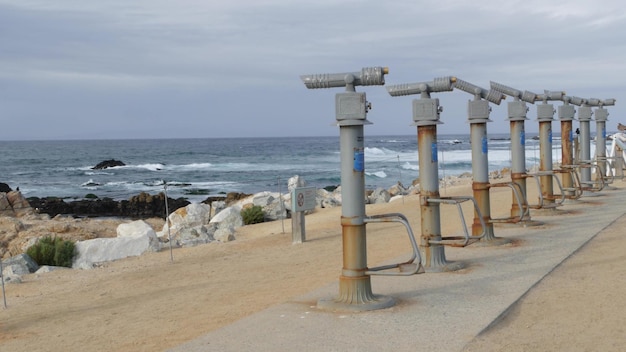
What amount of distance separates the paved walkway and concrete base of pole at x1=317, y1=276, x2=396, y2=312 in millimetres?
112

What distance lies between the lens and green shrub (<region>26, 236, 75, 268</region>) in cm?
1390

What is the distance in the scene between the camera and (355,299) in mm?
7082

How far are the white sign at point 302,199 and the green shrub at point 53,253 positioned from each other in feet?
13.8

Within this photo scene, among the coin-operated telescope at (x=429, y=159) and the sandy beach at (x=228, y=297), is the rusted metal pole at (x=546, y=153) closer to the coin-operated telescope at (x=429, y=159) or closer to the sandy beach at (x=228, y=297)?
the sandy beach at (x=228, y=297)

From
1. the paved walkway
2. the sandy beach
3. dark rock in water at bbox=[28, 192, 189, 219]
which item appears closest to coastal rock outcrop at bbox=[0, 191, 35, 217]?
dark rock in water at bbox=[28, 192, 189, 219]

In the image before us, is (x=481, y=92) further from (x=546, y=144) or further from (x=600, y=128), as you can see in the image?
(x=600, y=128)

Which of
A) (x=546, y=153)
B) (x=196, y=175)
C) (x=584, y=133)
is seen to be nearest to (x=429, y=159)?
(x=546, y=153)

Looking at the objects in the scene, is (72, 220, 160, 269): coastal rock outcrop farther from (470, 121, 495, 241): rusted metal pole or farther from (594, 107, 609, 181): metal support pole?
(594, 107, 609, 181): metal support pole

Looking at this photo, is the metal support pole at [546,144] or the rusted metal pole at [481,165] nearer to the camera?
the rusted metal pole at [481,165]

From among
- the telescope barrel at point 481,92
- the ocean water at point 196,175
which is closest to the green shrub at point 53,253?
the telescope barrel at point 481,92

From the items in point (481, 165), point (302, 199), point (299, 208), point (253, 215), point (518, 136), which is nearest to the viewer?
point (481, 165)

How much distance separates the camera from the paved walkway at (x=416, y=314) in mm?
5906

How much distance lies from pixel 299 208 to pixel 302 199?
0.68 ft

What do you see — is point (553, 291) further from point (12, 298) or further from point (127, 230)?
point (127, 230)
